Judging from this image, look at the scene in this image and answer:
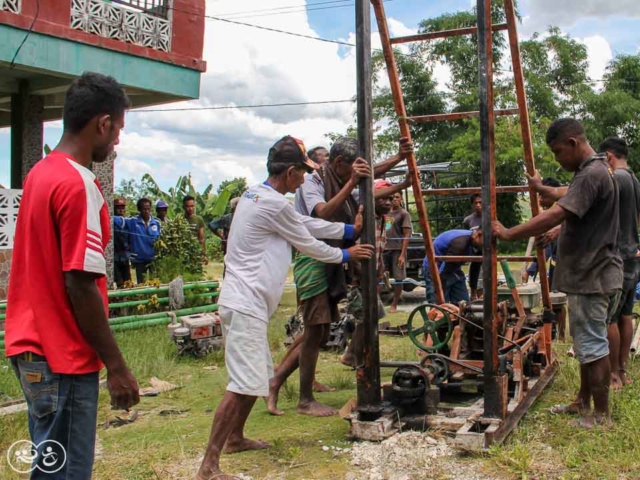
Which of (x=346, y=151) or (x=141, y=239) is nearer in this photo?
(x=346, y=151)

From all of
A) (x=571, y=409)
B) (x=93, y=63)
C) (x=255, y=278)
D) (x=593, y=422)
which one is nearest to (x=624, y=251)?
(x=571, y=409)

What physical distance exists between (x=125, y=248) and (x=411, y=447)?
25.6 ft

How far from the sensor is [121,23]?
10.8m

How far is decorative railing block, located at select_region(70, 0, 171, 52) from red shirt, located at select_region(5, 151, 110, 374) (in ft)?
27.9

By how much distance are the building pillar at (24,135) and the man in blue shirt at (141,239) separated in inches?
60.9

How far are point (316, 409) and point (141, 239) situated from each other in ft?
21.6

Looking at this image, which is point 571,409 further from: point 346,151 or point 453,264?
point 453,264

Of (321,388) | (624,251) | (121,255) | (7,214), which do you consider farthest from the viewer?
(121,255)

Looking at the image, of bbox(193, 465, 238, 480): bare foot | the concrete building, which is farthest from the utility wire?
bbox(193, 465, 238, 480): bare foot

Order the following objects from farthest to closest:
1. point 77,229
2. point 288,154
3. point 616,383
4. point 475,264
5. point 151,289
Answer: point 151,289 → point 475,264 → point 616,383 → point 288,154 → point 77,229

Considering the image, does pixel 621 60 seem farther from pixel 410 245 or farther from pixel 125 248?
pixel 125 248

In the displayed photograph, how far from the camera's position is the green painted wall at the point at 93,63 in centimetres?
951

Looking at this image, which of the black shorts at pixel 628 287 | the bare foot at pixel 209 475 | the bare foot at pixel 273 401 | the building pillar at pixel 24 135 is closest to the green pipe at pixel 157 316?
the building pillar at pixel 24 135

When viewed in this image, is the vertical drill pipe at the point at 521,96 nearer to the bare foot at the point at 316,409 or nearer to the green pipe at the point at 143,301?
the bare foot at the point at 316,409
